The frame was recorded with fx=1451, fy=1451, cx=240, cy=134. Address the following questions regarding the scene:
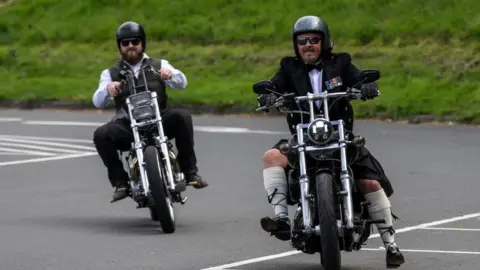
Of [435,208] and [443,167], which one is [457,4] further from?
[435,208]

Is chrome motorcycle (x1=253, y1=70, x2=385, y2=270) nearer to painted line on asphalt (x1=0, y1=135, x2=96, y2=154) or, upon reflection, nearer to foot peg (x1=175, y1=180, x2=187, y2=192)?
foot peg (x1=175, y1=180, x2=187, y2=192)

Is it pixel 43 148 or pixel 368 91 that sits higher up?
pixel 368 91

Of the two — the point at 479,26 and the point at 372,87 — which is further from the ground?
the point at 372,87

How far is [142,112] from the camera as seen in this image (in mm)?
12375

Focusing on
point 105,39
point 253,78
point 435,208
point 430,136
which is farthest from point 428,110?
point 105,39

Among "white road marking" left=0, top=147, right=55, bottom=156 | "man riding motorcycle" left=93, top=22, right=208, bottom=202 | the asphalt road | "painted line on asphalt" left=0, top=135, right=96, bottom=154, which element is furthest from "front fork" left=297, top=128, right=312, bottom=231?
"painted line on asphalt" left=0, top=135, right=96, bottom=154

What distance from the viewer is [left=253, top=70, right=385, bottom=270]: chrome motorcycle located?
8.86 m

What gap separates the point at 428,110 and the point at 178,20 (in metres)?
12.8

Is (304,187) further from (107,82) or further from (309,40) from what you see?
(107,82)

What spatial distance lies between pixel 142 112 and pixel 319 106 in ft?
10.2

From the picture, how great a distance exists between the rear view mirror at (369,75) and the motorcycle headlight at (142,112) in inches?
127

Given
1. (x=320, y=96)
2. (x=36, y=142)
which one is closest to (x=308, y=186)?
(x=320, y=96)

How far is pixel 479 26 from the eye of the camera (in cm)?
3009

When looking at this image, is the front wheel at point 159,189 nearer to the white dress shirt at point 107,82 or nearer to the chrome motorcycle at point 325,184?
the white dress shirt at point 107,82
